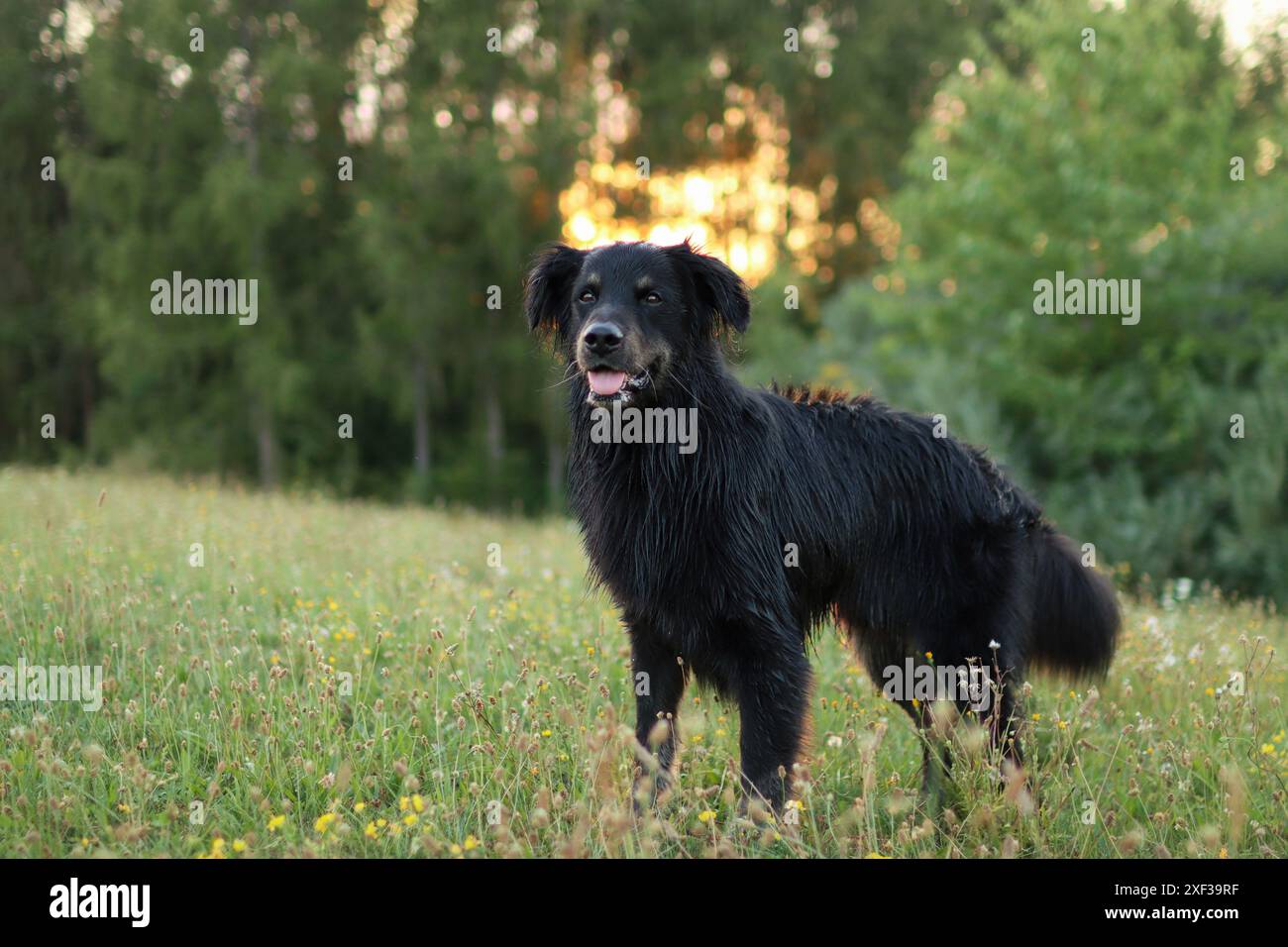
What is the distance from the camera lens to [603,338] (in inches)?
163

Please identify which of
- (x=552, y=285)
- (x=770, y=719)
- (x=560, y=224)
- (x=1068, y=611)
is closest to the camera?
(x=770, y=719)

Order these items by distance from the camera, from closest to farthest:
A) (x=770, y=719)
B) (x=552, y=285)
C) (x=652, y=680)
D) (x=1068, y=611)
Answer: (x=770, y=719)
(x=652, y=680)
(x=552, y=285)
(x=1068, y=611)

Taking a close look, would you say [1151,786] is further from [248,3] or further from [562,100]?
[248,3]

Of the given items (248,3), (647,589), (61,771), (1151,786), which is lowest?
(1151,786)

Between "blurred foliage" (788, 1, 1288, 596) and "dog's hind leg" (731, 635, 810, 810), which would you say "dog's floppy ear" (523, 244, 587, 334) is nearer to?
"dog's hind leg" (731, 635, 810, 810)

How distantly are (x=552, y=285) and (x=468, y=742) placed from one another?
2.26 meters

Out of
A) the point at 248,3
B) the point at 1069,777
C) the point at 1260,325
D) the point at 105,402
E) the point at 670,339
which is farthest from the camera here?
the point at 105,402

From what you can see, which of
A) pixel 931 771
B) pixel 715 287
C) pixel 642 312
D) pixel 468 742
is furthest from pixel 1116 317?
pixel 468 742

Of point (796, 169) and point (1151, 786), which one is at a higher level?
point (796, 169)

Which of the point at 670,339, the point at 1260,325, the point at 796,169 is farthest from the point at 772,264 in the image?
the point at 670,339

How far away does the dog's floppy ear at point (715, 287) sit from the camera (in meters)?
4.50

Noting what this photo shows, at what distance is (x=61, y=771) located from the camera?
383 cm

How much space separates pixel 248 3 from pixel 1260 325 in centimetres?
2290

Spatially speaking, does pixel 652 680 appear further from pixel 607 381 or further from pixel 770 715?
pixel 607 381
